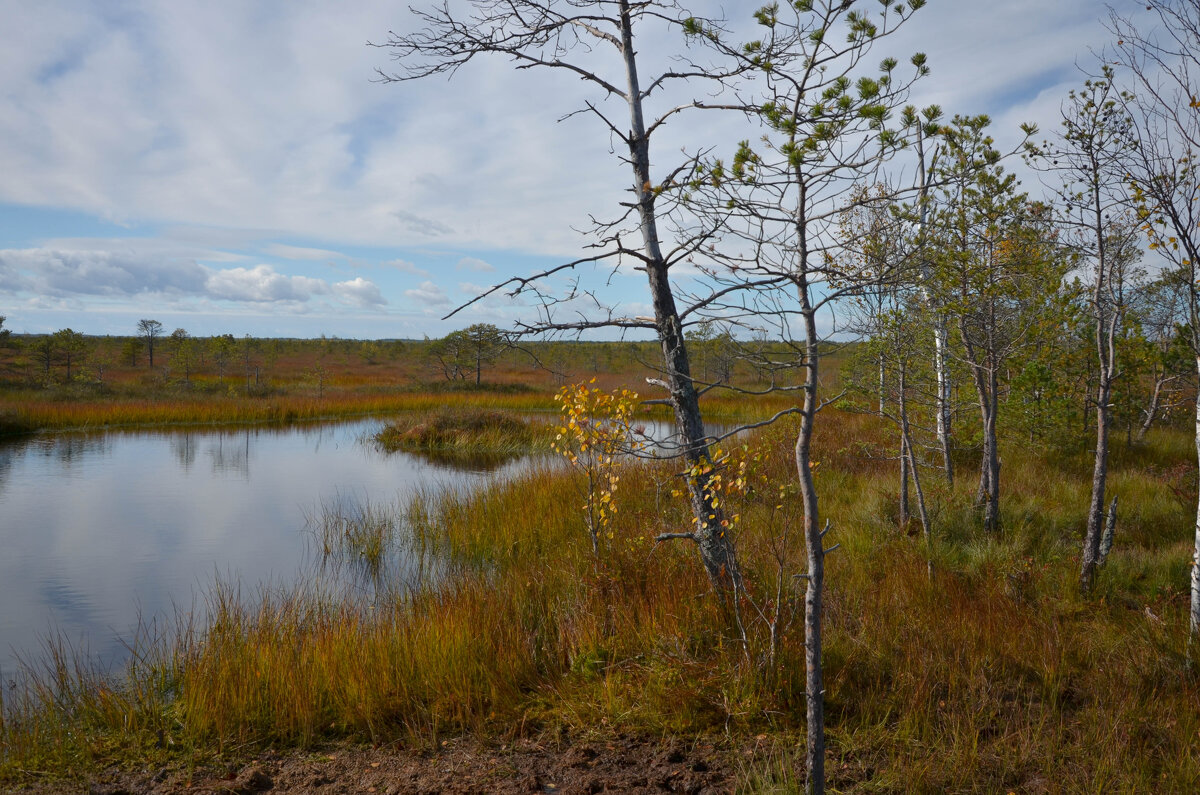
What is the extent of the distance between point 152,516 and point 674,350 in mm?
10839

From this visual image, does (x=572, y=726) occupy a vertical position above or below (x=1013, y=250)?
below

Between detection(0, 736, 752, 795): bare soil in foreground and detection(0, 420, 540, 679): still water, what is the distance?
2.59m

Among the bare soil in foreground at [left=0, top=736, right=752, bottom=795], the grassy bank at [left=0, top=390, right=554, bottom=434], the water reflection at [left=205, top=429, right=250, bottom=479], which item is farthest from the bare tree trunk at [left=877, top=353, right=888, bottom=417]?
the grassy bank at [left=0, top=390, right=554, bottom=434]

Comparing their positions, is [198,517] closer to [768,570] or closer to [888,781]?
[768,570]

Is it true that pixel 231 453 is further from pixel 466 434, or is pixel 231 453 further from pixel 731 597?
pixel 731 597

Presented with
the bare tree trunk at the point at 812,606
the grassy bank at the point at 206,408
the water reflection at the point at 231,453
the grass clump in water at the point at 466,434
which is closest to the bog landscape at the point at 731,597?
the bare tree trunk at the point at 812,606

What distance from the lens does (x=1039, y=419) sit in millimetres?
10602

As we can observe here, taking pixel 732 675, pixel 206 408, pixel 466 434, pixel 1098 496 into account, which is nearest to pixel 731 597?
pixel 732 675

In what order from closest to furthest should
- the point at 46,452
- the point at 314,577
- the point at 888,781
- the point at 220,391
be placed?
the point at 888,781 < the point at 314,577 < the point at 46,452 < the point at 220,391

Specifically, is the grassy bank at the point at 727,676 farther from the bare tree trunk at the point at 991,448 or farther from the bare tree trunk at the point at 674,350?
the bare tree trunk at the point at 991,448

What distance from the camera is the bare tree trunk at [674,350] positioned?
5141 mm

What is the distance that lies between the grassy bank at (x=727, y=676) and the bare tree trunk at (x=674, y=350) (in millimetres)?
336

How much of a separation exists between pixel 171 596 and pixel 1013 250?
9767 mm

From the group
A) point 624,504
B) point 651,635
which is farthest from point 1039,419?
point 651,635
